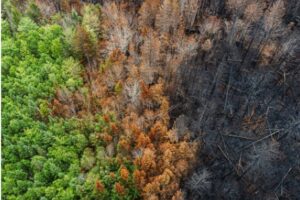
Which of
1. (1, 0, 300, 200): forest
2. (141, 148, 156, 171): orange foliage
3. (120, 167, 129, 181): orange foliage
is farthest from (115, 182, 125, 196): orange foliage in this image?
(141, 148, 156, 171): orange foliage

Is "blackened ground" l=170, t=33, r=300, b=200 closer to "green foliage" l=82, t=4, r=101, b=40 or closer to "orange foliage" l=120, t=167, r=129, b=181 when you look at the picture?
"orange foliage" l=120, t=167, r=129, b=181

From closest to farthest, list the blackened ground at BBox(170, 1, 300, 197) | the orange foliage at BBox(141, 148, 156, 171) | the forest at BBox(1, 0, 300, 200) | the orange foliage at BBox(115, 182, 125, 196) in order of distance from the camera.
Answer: the orange foliage at BBox(115, 182, 125, 196) < the orange foliage at BBox(141, 148, 156, 171) < the forest at BBox(1, 0, 300, 200) < the blackened ground at BBox(170, 1, 300, 197)

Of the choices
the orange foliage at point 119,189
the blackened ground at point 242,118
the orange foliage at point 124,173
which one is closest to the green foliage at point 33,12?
the blackened ground at point 242,118

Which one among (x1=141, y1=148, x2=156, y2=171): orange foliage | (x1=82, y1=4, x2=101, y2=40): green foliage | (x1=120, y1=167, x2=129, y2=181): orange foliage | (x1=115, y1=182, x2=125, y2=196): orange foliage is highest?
(x1=82, y1=4, x2=101, y2=40): green foliage

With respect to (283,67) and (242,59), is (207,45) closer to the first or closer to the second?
(242,59)

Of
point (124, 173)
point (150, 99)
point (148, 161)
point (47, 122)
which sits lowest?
point (124, 173)

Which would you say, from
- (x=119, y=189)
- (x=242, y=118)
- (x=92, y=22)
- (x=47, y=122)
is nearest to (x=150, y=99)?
(x=242, y=118)

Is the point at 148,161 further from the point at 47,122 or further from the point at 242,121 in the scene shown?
the point at 242,121

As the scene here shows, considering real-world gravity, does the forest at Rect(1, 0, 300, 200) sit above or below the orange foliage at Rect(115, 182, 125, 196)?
above

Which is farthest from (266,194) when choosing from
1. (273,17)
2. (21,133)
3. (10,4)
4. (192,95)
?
(10,4)
